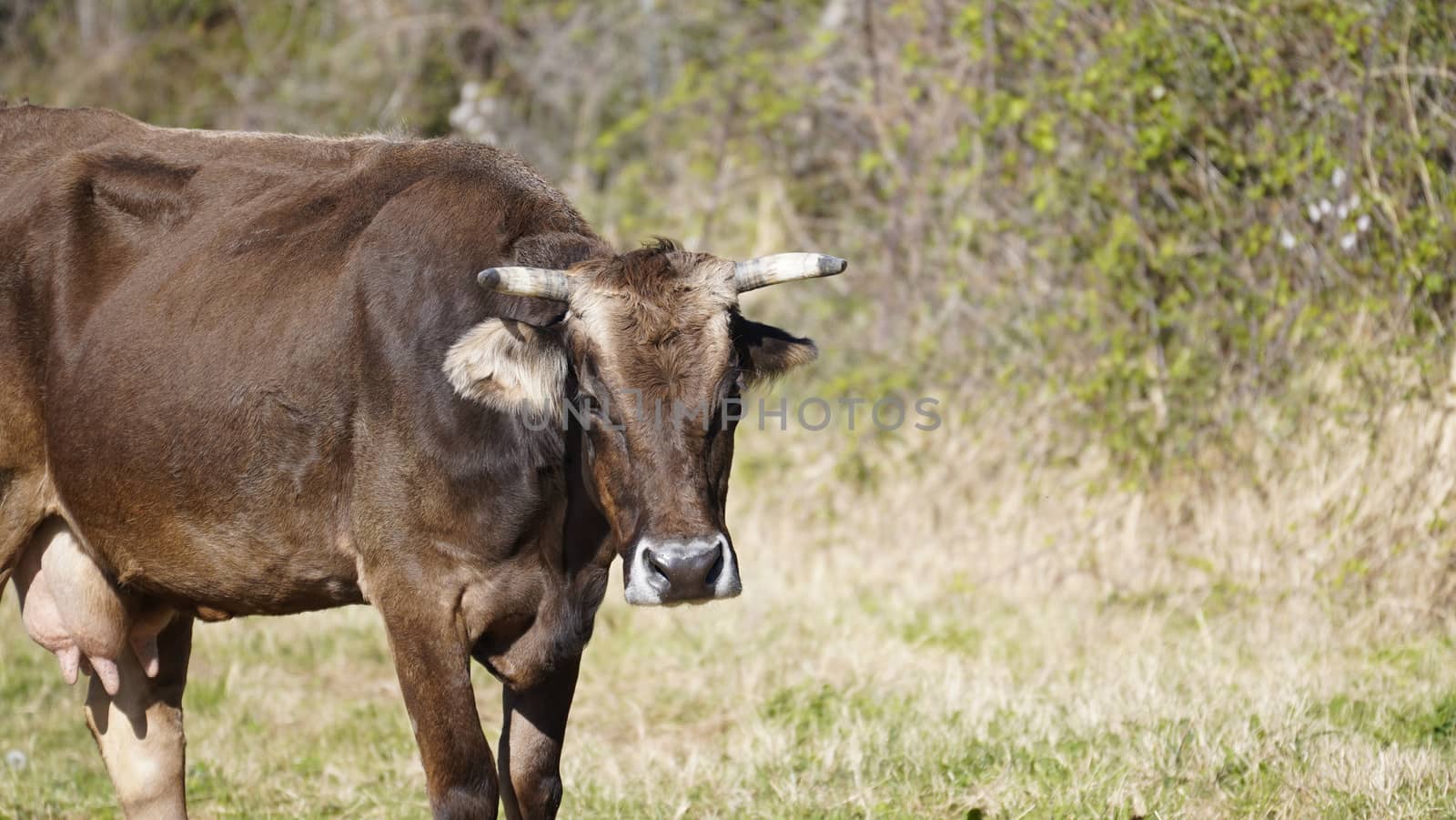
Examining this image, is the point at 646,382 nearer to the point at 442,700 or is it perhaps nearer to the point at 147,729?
the point at 442,700

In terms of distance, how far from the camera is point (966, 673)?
6629 mm

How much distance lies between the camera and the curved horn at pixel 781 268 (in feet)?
13.9

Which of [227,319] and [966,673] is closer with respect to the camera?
[227,319]

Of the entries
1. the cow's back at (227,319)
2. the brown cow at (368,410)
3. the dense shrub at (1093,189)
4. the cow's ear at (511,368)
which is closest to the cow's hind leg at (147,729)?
the brown cow at (368,410)

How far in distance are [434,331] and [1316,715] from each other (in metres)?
3.33

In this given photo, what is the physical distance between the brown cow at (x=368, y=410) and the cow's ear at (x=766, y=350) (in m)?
0.01

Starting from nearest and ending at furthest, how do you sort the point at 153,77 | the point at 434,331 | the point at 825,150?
1. the point at 434,331
2. the point at 825,150
3. the point at 153,77

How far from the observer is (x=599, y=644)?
7.71m

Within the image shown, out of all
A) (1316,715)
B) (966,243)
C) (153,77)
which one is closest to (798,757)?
(1316,715)

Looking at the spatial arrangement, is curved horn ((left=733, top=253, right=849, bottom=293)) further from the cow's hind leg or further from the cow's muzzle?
the cow's hind leg

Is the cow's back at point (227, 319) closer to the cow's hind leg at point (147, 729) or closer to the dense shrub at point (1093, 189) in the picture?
the cow's hind leg at point (147, 729)

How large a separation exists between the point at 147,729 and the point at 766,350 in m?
2.56

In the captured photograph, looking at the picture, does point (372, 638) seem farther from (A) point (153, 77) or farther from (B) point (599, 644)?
(A) point (153, 77)

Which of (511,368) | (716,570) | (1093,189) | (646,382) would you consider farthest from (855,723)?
(1093,189)
